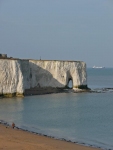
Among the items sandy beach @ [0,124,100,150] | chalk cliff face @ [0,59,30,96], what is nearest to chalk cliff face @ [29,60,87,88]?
chalk cliff face @ [0,59,30,96]

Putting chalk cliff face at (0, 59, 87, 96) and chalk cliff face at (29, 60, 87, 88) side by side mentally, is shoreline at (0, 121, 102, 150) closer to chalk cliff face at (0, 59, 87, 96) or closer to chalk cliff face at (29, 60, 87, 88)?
chalk cliff face at (0, 59, 87, 96)

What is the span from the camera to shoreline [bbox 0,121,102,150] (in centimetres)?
1474

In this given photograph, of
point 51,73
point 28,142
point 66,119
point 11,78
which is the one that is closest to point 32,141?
point 28,142

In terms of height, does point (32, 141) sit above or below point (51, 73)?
below

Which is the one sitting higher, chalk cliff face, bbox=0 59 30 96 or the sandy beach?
chalk cliff face, bbox=0 59 30 96

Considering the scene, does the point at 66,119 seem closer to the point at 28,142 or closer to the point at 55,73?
the point at 28,142

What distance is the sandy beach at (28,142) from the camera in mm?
14402

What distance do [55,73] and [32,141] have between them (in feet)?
100

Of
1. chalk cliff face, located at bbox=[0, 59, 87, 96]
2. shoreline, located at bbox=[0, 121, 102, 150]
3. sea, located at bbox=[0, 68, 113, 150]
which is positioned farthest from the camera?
chalk cliff face, located at bbox=[0, 59, 87, 96]

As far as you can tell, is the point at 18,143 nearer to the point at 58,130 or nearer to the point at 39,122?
the point at 58,130

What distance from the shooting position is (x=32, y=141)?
53.3ft

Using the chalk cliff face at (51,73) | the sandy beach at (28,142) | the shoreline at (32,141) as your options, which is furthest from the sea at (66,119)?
the chalk cliff face at (51,73)

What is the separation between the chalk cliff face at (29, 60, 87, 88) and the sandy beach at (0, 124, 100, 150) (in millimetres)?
27221

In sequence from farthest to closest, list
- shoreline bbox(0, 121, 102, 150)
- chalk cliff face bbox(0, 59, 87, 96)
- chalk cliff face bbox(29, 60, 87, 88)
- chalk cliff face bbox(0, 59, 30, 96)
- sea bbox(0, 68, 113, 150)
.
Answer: chalk cliff face bbox(29, 60, 87, 88), chalk cliff face bbox(0, 59, 87, 96), chalk cliff face bbox(0, 59, 30, 96), sea bbox(0, 68, 113, 150), shoreline bbox(0, 121, 102, 150)
